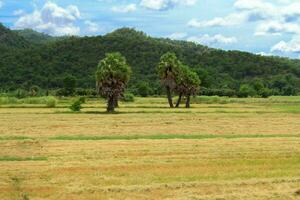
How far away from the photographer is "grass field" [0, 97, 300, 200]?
19250 mm

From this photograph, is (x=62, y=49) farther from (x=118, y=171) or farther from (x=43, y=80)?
(x=118, y=171)

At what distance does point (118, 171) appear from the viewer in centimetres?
2356

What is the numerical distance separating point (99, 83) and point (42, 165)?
47.1 m

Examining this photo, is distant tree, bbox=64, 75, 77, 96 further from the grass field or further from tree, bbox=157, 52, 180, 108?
the grass field

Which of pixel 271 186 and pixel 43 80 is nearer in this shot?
pixel 271 186

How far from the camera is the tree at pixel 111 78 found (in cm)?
7119

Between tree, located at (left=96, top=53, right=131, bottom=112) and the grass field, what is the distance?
23.5 metres

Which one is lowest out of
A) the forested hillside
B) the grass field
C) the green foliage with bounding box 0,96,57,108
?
the grass field

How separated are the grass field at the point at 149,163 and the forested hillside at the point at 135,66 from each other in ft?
310

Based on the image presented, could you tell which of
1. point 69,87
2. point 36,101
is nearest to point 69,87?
point 69,87

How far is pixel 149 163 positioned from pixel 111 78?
46426 millimetres

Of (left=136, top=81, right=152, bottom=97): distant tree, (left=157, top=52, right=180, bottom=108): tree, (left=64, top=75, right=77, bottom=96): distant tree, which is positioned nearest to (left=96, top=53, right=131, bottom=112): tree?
(left=157, top=52, right=180, bottom=108): tree

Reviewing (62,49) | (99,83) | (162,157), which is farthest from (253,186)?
(62,49)

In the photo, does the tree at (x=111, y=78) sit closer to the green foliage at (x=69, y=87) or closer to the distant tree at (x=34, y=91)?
the distant tree at (x=34, y=91)
